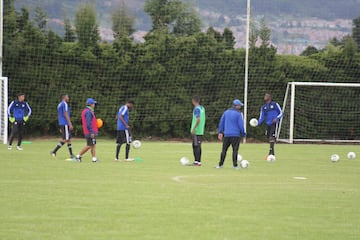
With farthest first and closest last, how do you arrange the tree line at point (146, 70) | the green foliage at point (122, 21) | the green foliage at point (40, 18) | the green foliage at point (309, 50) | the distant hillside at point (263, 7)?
1. the green foliage at point (309, 50)
2. the distant hillside at point (263, 7)
3. the green foliage at point (122, 21)
4. the green foliage at point (40, 18)
5. the tree line at point (146, 70)

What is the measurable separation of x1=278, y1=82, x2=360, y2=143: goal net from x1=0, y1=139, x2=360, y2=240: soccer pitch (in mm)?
16305

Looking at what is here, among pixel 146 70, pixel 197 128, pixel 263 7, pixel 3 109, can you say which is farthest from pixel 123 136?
pixel 263 7

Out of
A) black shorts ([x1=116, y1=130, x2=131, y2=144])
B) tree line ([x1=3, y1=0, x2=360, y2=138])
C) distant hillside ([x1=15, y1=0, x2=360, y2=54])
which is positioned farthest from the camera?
distant hillside ([x1=15, y1=0, x2=360, y2=54])

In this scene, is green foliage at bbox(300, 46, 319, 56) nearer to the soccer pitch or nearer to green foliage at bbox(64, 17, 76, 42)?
green foliage at bbox(64, 17, 76, 42)

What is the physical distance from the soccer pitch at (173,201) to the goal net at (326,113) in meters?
16.3

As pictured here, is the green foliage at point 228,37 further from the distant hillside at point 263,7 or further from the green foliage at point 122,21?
the green foliage at point 122,21

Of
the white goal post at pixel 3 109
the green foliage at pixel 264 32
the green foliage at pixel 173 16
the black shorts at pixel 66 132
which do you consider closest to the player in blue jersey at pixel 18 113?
the white goal post at pixel 3 109

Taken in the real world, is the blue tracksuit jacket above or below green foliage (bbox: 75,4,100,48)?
below

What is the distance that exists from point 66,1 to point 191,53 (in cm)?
1055

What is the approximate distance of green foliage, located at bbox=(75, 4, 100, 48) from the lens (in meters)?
35.9

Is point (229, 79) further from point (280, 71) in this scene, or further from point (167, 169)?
point (167, 169)

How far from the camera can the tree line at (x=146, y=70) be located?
34344 millimetres

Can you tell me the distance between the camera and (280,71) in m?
37.4

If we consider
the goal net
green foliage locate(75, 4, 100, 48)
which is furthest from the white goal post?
the goal net
